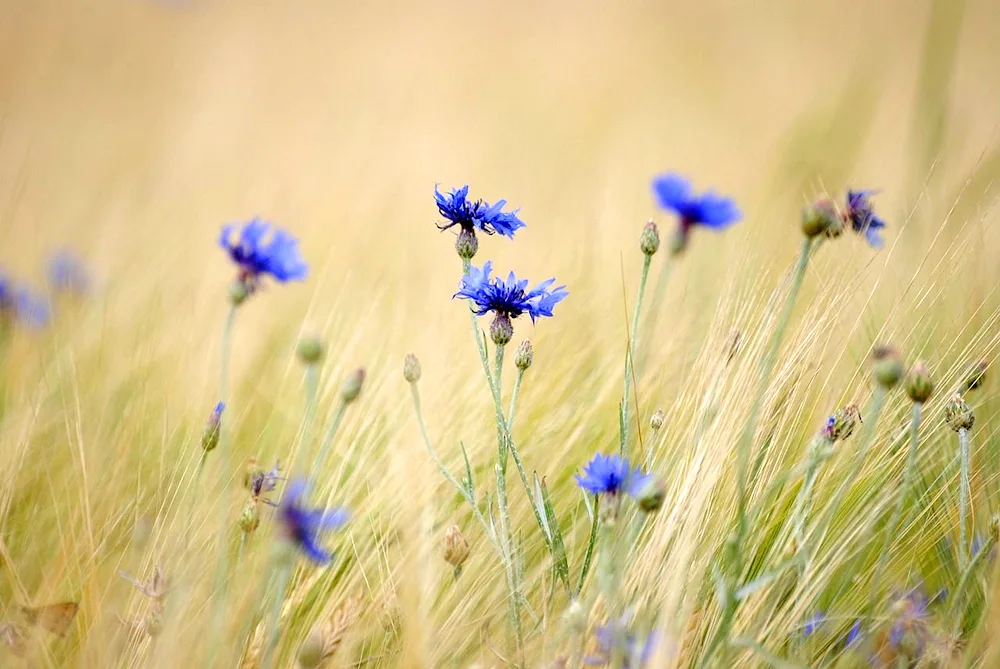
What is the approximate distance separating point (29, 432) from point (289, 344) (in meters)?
0.52

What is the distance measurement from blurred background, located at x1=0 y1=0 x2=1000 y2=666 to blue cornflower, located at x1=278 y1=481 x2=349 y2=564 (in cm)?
16

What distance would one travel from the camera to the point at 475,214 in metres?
0.87

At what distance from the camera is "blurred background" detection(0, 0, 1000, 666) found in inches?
38.7

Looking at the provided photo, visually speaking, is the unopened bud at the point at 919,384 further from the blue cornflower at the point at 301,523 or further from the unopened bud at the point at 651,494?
the blue cornflower at the point at 301,523

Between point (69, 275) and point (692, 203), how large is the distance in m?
1.29

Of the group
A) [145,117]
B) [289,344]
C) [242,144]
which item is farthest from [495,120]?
[289,344]

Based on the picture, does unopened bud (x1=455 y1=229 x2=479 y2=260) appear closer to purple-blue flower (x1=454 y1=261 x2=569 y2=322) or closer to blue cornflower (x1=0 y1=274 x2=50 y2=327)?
purple-blue flower (x1=454 y1=261 x2=569 y2=322)

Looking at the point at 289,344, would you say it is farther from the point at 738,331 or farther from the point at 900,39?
the point at 900,39

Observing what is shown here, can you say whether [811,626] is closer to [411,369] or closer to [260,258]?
[411,369]

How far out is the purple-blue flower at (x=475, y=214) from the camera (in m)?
0.86

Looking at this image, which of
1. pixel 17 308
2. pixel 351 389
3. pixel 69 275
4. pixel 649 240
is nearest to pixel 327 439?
pixel 351 389

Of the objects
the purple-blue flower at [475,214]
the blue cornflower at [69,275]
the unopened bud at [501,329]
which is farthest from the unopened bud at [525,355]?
the blue cornflower at [69,275]

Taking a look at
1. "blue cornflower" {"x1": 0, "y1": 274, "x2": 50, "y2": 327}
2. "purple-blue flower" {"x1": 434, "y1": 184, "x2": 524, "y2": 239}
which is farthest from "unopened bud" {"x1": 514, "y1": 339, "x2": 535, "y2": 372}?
"blue cornflower" {"x1": 0, "y1": 274, "x2": 50, "y2": 327}

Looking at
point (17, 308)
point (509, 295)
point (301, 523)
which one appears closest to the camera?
point (301, 523)
